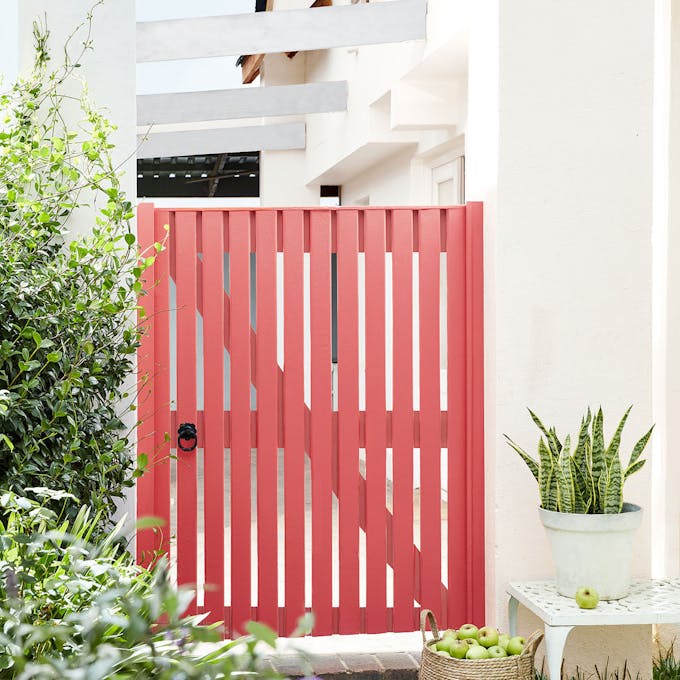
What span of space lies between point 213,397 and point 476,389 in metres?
1.04

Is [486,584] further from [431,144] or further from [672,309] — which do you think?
[431,144]

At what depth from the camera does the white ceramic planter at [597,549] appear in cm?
351

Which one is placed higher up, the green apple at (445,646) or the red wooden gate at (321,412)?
the red wooden gate at (321,412)

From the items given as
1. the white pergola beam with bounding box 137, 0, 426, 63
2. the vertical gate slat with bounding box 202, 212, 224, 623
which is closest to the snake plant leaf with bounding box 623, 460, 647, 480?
the vertical gate slat with bounding box 202, 212, 224, 623

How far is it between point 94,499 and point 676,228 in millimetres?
2630

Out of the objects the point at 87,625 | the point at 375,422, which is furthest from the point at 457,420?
the point at 87,625

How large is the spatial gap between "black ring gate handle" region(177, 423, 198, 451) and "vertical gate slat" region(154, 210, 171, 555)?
0.05 m

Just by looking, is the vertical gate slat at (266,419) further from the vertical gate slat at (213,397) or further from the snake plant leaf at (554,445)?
the snake plant leaf at (554,445)

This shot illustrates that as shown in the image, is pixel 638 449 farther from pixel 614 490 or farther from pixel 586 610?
pixel 586 610

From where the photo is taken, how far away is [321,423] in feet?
13.3

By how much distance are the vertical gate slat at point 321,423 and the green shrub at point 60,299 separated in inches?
28.4

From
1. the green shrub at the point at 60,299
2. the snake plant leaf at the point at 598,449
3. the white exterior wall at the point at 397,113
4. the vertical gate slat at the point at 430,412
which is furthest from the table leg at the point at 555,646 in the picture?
the white exterior wall at the point at 397,113

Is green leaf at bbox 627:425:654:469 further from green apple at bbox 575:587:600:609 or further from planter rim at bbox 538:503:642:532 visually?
green apple at bbox 575:587:600:609

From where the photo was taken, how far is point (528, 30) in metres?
3.86
